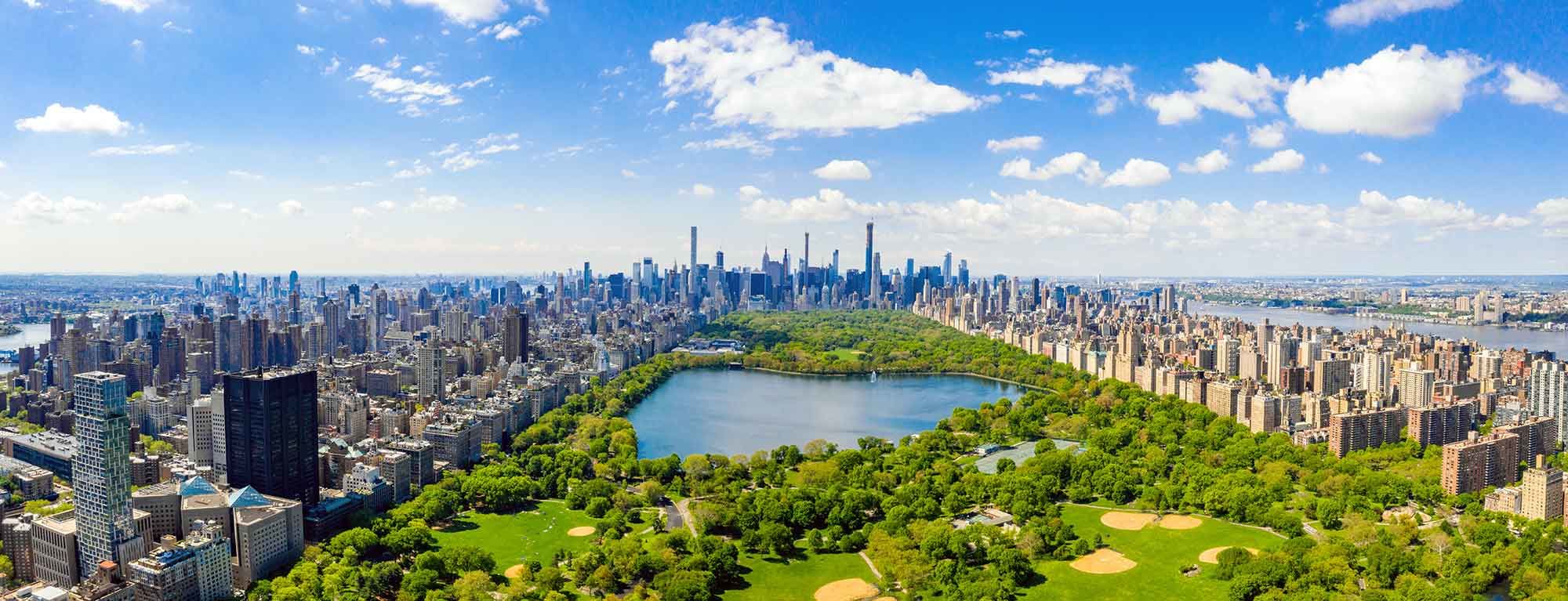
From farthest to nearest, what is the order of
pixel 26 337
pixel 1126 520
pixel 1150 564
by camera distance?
pixel 26 337 < pixel 1126 520 < pixel 1150 564

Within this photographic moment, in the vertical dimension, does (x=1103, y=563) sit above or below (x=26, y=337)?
below

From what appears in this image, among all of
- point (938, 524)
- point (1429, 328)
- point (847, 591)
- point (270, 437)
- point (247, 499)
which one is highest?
point (270, 437)

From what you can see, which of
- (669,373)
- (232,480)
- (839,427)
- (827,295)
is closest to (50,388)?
(232,480)

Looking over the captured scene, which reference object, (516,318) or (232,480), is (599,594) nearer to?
(232,480)

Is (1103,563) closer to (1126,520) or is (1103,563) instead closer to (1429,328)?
(1126,520)

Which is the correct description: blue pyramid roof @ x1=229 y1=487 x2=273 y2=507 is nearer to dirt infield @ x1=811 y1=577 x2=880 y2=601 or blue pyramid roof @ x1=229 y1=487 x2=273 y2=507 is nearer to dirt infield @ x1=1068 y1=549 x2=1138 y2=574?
dirt infield @ x1=811 y1=577 x2=880 y2=601

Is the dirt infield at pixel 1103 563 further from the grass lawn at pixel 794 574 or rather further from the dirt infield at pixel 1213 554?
the grass lawn at pixel 794 574

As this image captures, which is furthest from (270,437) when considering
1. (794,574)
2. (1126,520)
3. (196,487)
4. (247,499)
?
(1126,520)
